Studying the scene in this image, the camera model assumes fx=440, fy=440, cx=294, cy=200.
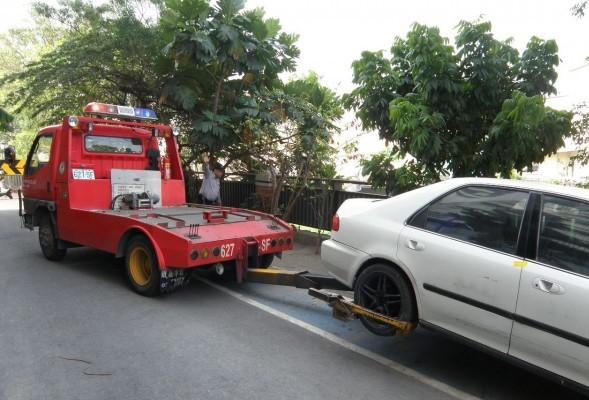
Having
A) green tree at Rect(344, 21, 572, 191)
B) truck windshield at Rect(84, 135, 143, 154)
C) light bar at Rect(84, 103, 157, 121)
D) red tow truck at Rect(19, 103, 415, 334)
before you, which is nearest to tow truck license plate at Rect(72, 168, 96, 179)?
red tow truck at Rect(19, 103, 415, 334)

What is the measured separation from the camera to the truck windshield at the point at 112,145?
6910mm

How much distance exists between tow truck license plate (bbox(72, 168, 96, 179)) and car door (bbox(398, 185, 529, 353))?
16.4 ft

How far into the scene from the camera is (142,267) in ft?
18.4

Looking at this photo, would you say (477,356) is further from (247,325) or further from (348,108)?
(348,108)

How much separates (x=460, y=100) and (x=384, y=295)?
3.14 metres

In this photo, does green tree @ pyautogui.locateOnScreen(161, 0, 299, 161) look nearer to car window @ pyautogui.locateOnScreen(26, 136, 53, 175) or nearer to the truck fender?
car window @ pyautogui.locateOnScreen(26, 136, 53, 175)

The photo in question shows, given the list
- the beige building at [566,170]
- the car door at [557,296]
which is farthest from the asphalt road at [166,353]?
the beige building at [566,170]

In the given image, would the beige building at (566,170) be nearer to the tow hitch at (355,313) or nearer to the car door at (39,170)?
the tow hitch at (355,313)

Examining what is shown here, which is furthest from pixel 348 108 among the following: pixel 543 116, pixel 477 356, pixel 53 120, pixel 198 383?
pixel 53 120

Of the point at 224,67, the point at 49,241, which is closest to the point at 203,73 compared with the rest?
the point at 224,67

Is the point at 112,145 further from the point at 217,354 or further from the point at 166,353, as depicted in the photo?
the point at 217,354

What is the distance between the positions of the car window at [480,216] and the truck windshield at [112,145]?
17.5 feet

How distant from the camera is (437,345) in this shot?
4.16 metres

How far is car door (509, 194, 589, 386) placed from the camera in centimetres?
265
